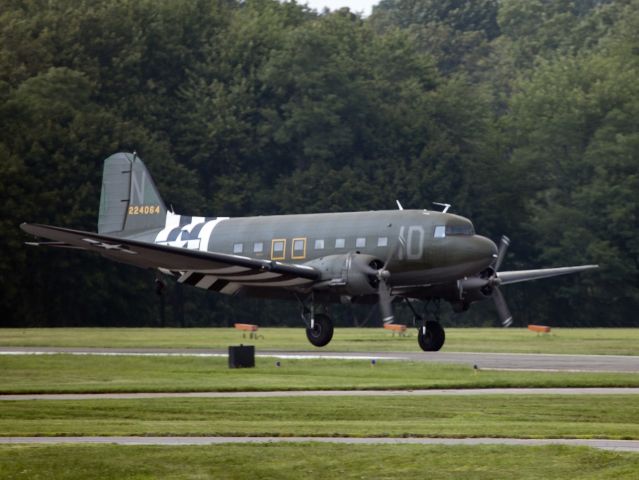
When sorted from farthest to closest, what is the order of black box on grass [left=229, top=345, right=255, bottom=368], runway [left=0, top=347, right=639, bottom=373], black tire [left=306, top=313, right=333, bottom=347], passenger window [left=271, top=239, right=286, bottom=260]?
1. passenger window [left=271, top=239, right=286, bottom=260]
2. black tire [left=306, top=313, right=333, bottom=347]
3. runway [left=0, top=347, right=639, bottom=373]
4. black box on grass [left=229, top=345, right=255, bottom=368]

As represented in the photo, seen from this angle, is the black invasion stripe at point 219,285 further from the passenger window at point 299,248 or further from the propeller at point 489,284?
the propeller at point 489,284

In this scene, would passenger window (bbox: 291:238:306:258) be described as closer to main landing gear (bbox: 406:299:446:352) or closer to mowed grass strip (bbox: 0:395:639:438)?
main landing gear (bbox: 406:299:446:352)

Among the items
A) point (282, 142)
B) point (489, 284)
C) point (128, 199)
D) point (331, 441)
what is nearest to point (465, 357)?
point (489, 284)

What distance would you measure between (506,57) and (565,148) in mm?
49139

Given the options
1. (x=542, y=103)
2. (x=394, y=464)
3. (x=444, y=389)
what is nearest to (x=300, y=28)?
(x=542, y=103)

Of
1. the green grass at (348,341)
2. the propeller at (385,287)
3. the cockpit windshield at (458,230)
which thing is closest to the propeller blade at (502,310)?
the cockpit windshield at (458,230)

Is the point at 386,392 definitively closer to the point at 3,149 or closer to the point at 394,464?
the point at 394,464

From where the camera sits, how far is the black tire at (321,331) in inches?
1999

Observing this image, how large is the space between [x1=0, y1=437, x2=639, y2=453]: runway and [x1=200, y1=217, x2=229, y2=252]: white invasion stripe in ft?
100

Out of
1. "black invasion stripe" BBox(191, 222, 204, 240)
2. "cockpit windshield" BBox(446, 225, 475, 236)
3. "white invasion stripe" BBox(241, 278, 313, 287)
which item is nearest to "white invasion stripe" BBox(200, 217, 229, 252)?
"black invasion stripe" BBox(191, 222, 204, 240)

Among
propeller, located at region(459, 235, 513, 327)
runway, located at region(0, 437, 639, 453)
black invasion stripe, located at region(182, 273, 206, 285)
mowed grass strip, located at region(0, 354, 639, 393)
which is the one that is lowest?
runway, located at region(0, 437, 639, 453)

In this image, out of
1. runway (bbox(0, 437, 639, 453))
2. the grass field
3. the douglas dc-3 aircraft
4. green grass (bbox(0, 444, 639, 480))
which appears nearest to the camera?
green grass (bbox(0, 444, 639, 480))

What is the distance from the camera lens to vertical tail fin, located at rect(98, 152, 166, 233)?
60812mm

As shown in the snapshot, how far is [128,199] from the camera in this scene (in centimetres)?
6169
